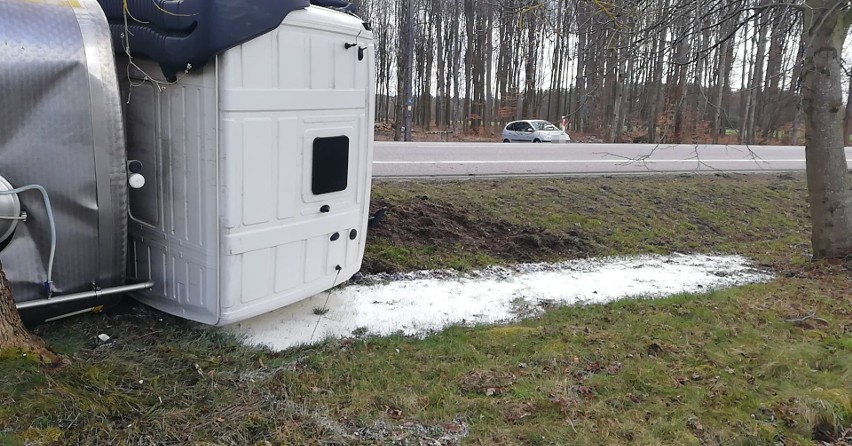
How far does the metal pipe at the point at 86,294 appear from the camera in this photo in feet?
14.0

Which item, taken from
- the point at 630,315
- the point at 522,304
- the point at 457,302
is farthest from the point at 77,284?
the point at 630,315

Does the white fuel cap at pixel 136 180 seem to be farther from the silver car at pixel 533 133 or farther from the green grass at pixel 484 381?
the silver car at pixel 533 133

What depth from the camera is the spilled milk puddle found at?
5.71 metres

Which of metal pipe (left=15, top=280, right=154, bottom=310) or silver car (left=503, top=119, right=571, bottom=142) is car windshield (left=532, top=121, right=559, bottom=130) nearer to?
silver car (left=503, top=119, right=571, bottom=142)

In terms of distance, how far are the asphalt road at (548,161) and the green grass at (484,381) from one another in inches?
284

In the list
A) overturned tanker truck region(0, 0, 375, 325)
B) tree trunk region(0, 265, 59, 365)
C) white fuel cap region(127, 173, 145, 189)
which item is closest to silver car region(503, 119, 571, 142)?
overturned tanker truck region(0, 0, 375, 325)

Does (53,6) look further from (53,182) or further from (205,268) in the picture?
(205,268)

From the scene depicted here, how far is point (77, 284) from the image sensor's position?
455cm

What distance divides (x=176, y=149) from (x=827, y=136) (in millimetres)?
7781

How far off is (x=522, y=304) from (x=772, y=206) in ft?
29.4

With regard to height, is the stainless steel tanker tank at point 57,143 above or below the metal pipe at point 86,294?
above

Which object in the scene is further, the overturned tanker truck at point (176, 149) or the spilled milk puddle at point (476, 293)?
the spilled milk puddle at point (476, 293)

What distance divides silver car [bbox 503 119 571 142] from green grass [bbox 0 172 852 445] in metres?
22.0

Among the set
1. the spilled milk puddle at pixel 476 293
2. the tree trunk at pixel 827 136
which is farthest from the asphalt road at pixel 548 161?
the spilled milk puddle at pixel 476 293
